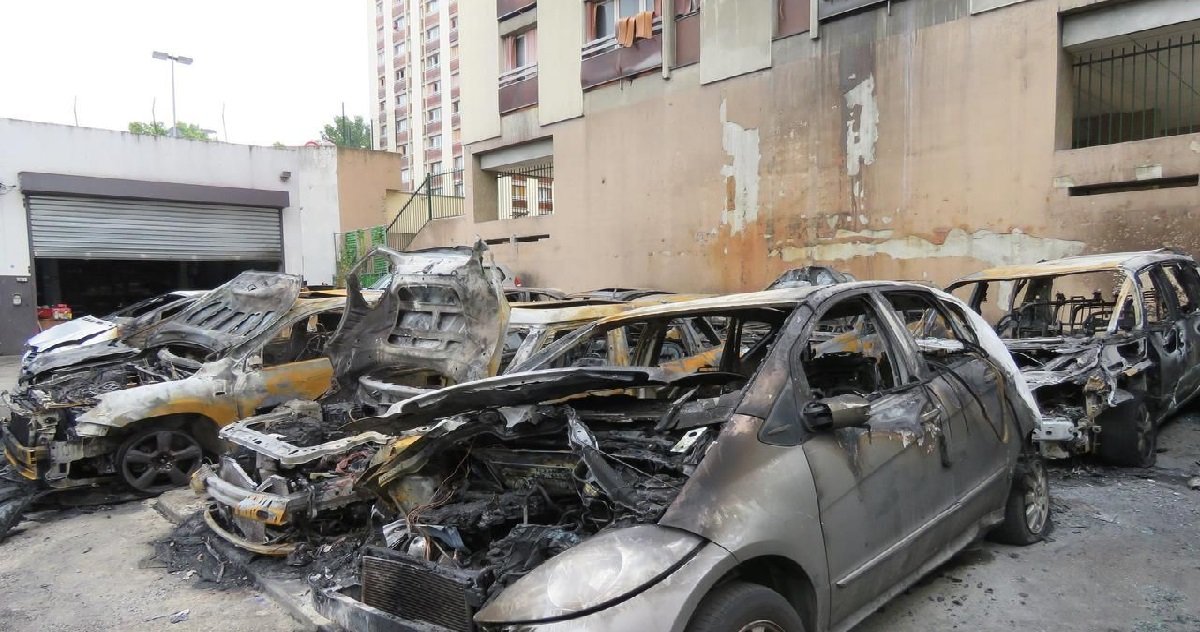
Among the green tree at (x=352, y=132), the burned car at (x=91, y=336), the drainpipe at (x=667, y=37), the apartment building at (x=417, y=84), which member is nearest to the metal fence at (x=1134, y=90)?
the drainpipe at (x=667, y=37)

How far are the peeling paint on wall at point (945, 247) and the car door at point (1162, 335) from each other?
3759 millimetres

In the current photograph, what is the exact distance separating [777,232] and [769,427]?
11.0m

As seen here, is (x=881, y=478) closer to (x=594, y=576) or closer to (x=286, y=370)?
(x=594, y=576)

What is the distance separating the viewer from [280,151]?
19750 millimetres

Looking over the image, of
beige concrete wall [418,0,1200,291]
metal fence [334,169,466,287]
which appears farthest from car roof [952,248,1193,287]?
metal fence [334,169,466,287]

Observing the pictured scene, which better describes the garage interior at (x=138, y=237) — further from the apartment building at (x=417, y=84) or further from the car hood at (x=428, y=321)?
the apartment building at (x=417, y=84)

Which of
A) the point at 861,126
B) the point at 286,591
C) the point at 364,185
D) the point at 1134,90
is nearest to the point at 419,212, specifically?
the point at 364,185

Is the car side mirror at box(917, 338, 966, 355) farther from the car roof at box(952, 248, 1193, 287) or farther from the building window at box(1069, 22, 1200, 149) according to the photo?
the building window at box(1069, 22, 1200, 149)

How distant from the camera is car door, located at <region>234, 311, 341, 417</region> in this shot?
6.21m

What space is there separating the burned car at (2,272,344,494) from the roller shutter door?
12175 millimetres

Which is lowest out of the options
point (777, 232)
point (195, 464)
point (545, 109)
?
point (195, 464)

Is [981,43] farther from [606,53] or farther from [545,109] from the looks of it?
[545,109]

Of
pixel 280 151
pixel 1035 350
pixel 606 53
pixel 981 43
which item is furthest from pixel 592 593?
pixel 280 151

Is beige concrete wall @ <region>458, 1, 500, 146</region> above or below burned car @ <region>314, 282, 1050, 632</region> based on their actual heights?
above
